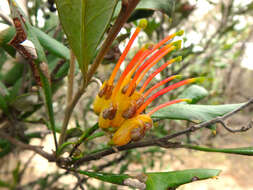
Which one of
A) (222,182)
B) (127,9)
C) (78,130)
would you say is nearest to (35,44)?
(127,9)

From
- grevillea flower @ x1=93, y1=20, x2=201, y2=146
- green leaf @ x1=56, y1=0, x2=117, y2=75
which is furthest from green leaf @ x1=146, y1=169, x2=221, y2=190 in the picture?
green leaf @ x1=56, y1=0, x2=117, y2=75

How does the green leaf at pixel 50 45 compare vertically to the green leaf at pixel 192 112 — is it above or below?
above

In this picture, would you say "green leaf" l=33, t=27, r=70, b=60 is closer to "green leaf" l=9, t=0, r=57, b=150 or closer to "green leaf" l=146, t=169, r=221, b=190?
"green leaf" l=9, t=0, r=57, b=150

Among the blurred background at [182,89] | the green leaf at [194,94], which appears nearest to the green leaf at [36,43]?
the blurred background at [182,89]

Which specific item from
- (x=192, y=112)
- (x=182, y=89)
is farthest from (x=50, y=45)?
(x=182, y=89)

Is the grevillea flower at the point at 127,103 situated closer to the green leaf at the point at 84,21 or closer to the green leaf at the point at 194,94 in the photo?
the green leaf at the point at 84,21

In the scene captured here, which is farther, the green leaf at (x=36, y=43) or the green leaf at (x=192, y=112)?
the green leaf at (x=192, y=112)
